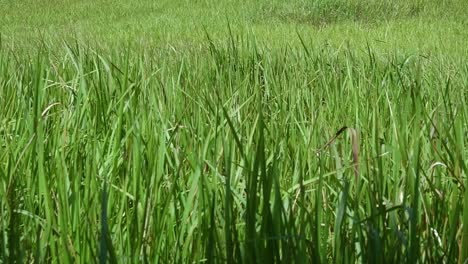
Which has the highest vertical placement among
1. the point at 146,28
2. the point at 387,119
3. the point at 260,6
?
the point at 260,6

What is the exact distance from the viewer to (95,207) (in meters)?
0.78

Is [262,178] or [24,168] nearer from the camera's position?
[262,178]

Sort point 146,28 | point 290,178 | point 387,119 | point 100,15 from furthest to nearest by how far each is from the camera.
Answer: point 100,15 → point 146,28 → point 387,119 → point 290,178

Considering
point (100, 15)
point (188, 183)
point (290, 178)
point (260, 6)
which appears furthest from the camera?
point (100, 15)

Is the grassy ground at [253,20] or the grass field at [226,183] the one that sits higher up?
the grassy ground at [253,20]

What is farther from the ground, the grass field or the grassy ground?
the grassy ground

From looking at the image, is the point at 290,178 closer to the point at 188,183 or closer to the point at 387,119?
the point at 188,183

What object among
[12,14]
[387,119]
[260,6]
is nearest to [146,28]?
[260,6]

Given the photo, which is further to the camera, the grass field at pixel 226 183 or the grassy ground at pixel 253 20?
the grassy ground at pixel 253 20

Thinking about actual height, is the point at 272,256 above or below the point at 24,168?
below

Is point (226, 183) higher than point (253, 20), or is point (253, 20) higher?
point (253, 20)

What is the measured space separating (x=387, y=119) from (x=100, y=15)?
590 centimetres

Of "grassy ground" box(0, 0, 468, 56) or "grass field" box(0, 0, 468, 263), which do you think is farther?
"grassy ground" box(0, 0, 468, 56)

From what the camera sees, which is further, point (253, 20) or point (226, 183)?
point (253, 20)
